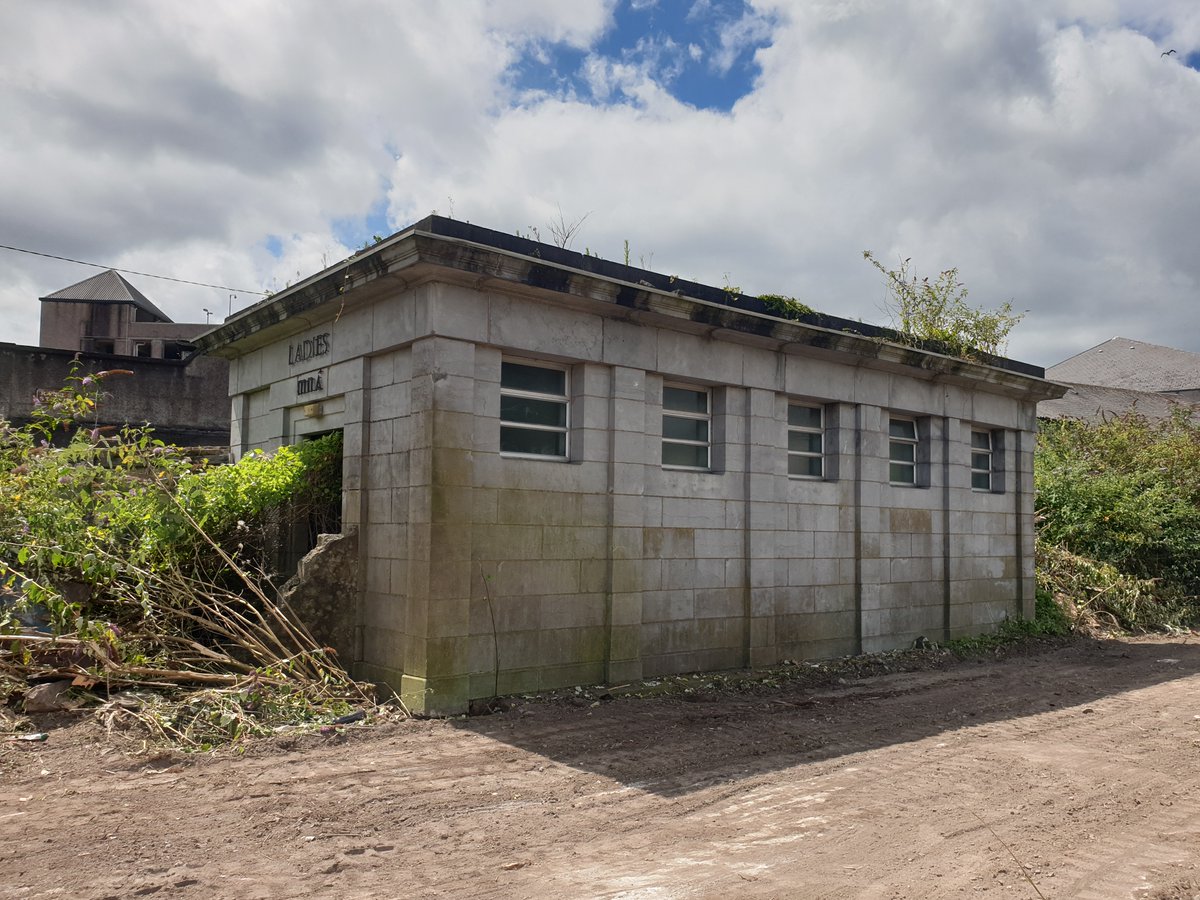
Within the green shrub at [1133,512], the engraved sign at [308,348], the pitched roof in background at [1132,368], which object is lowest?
the green shrub at [1133,512]

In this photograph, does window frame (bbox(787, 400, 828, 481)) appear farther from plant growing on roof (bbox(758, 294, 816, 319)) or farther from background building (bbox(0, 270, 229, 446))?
background building (bbox(0, 270, 229, 446))

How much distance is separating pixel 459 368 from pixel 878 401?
6.58 meters

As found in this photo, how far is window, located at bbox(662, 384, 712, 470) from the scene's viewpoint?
1050cm

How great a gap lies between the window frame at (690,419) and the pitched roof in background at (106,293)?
42.7 metres

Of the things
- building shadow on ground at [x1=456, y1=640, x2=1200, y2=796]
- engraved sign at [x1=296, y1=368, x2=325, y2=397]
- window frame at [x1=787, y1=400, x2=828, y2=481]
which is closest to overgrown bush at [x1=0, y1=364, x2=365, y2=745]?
engraved sign at [x1=296, y1=368, x2=325, y2=397]

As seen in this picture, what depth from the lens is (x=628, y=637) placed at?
9617mm

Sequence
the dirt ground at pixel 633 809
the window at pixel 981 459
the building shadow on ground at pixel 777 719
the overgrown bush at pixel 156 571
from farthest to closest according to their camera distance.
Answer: the window at pixel 981 459, the overgrown bush at pixel 156 571, the building shadow on ground at pixel 777 719, the dirt ground at pixel 633 809

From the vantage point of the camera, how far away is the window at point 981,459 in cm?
1472

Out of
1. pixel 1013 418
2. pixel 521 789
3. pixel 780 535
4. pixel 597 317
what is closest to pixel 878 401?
pixel 780 535

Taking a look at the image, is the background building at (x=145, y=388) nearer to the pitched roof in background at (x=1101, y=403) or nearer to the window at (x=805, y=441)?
the window at (x=805, y=441)

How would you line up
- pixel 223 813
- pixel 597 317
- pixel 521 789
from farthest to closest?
pixel 597 317, pixel 521 789, pixel 223 813

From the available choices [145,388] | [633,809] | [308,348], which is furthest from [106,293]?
[633,809]

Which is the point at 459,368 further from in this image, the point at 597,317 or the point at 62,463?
the point at 62,463

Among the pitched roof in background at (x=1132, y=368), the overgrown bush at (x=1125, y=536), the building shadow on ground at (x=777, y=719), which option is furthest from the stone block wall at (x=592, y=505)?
the pitched roof in background at (x=1132, y=368)
